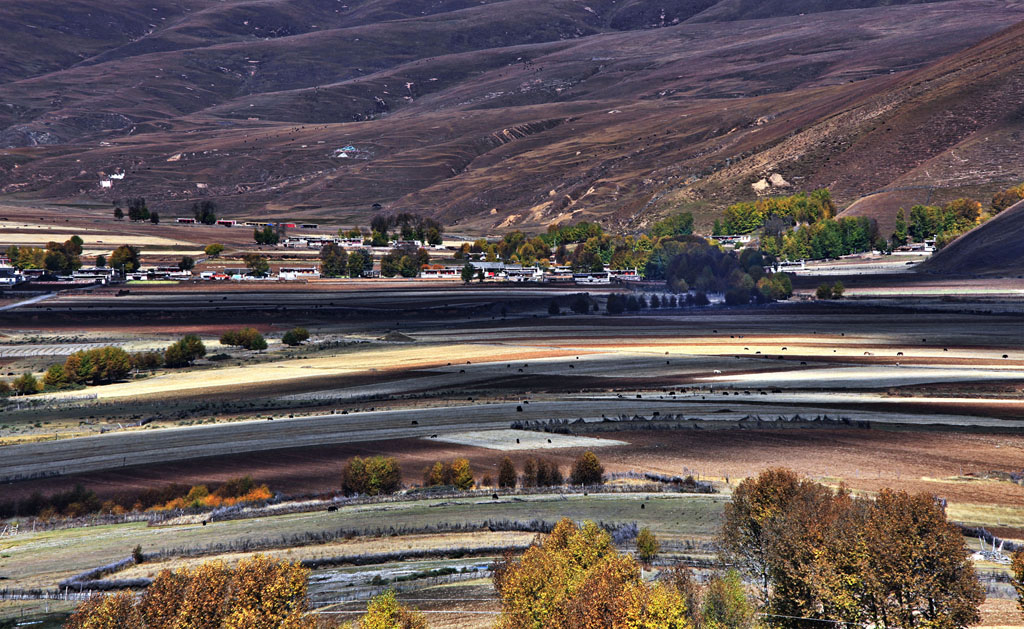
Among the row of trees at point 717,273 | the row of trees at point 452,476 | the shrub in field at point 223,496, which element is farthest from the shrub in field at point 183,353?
the row of trees at point 717,273

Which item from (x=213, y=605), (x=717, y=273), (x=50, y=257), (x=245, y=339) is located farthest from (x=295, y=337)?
(x=213, y=605)

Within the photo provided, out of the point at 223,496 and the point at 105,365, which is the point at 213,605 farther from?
the point at 105,365

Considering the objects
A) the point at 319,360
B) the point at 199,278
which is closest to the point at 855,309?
the point at 319,360

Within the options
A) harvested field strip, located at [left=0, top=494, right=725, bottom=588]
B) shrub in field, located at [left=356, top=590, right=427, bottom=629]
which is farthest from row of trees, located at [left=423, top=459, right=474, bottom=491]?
shrub in field, located at [left=356, top=590, right=427, bottom=629]

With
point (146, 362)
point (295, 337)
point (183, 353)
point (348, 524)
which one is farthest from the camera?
point (295, 337)

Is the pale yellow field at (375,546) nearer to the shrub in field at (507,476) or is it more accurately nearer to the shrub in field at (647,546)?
the shrub in field at (647,546)
